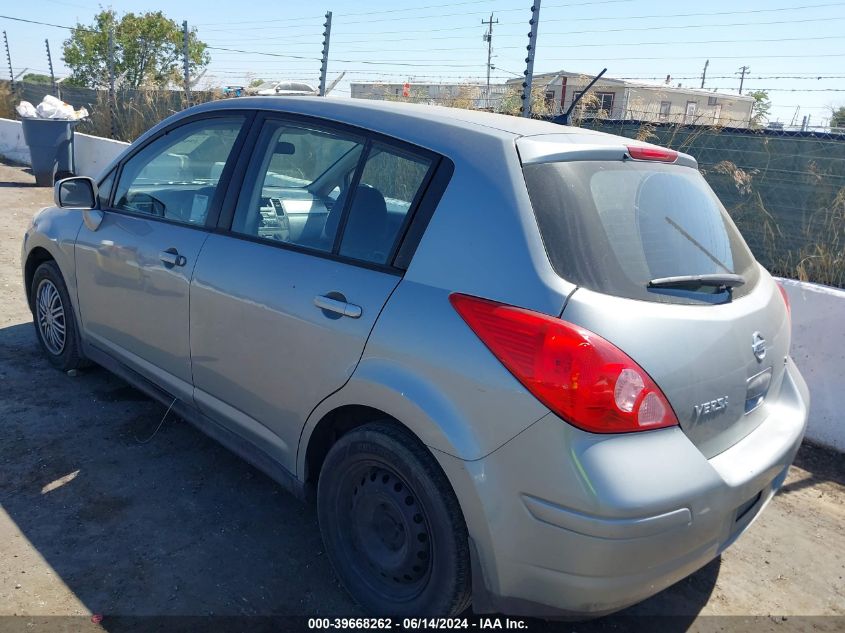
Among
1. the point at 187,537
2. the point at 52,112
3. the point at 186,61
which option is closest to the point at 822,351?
the point at 187,537

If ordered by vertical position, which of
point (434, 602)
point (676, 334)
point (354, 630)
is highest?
point (676, 334)

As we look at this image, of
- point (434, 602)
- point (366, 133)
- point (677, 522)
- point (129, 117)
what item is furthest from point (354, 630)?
point (129, 117)

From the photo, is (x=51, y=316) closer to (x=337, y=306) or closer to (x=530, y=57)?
(x=337, y=306)

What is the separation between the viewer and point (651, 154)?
8.74 feet

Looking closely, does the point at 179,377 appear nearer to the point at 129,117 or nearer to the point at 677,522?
the point at 677,522

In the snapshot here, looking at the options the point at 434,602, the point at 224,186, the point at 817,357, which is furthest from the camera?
the point at 817,357

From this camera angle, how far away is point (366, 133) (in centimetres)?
275

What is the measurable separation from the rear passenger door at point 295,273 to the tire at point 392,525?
0.85 ft

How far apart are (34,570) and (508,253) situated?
2.24 meters

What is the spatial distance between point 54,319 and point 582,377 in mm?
3794

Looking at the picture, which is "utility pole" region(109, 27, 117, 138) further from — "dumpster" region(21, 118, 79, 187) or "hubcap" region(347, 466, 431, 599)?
"hubcap" region(347, 466, 431, 599)

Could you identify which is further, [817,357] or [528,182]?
[817,357]

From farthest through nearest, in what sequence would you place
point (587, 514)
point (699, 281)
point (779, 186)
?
point (779, 186), point (699, 281), point (587, 514)

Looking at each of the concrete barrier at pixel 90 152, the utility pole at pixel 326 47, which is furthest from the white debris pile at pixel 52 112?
the utility pole at pixel 326 47
